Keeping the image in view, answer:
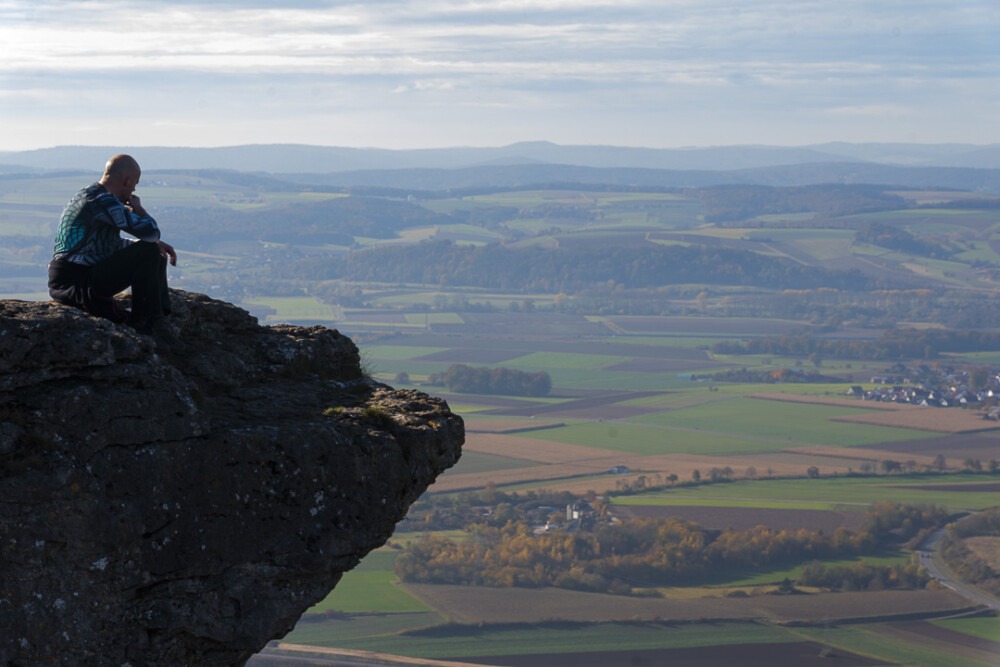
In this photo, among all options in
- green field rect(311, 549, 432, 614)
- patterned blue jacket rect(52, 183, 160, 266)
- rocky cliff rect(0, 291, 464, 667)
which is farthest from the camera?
green field rect(311, 549, 432, 614)

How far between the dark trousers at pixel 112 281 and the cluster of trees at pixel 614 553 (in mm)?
40310

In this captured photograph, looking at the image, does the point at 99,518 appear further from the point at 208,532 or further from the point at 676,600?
the point at 676,600

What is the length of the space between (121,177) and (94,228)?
487 mm

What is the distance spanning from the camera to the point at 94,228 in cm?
923

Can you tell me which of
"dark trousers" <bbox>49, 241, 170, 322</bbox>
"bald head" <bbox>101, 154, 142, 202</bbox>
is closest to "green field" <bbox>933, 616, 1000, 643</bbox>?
"dark trousers" <bbox>49, 241, 170, 322</bbox>

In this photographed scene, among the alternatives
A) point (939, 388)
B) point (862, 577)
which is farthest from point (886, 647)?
point (939, 388)

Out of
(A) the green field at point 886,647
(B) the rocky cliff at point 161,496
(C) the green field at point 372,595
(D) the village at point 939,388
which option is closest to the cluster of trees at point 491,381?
(D) the village at point 939,388

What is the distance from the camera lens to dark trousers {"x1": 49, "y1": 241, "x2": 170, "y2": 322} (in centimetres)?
920

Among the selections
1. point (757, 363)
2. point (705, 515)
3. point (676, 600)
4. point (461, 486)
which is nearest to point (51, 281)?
point (676, 600)

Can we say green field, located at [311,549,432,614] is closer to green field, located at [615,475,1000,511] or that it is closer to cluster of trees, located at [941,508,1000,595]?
green field, located at [615,475,1000,511]

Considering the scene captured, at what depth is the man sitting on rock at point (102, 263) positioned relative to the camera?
919 cm

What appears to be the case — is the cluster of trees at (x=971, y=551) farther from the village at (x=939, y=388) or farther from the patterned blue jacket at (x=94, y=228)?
the patterned blue jacket at (x=94, y=228)

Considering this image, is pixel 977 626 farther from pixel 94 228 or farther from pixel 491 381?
pixel 491 381

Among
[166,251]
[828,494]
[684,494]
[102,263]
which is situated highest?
[166,251]
